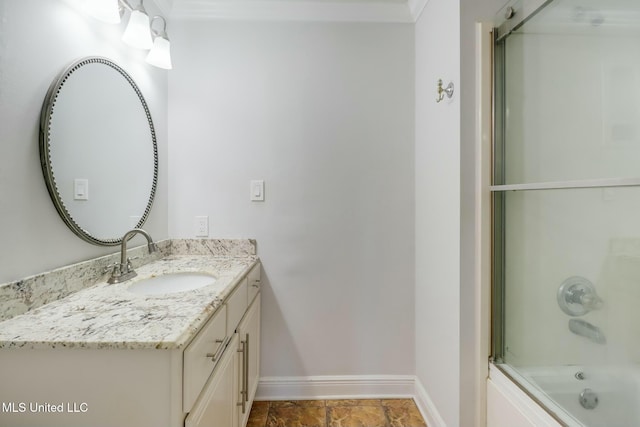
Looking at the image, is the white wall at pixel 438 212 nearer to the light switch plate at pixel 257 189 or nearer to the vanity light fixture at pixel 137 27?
the light switch plate at pixel 257 189

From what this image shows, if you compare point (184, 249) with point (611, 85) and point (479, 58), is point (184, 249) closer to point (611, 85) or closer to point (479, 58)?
point (479, 58)

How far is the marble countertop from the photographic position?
65 cm

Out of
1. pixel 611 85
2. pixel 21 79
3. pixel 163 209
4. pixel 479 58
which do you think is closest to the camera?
pixel 21 79

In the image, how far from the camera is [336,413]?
1527 mm

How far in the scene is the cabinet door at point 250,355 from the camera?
1235 millimetres

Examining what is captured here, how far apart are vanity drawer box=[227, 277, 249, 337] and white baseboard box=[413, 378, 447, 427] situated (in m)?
1.07

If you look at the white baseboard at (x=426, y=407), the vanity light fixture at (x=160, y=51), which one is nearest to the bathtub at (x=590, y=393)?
the white baseboard at (x=426, y=407)

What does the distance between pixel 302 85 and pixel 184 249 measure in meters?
1.20

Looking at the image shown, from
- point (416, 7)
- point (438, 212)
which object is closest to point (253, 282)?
point (438, 212)

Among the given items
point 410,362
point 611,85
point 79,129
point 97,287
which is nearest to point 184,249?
point 97,287

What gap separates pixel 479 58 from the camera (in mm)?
1140

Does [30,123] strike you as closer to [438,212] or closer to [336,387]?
[438,212]

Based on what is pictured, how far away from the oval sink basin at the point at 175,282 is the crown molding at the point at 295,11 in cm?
147

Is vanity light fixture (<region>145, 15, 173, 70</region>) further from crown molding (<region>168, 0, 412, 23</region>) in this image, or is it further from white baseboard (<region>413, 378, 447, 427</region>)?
white baseboard (<region>413, 378, 447, 427</region>)
